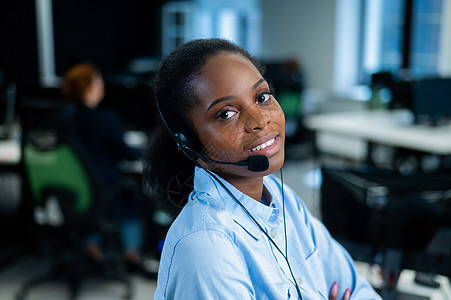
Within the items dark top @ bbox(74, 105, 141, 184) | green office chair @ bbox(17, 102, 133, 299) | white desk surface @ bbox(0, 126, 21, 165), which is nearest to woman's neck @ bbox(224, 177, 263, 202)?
green office chair @ bbox(17, 102, 133, 299)

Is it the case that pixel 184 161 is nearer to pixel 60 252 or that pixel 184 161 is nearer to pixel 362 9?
pixel 60 252

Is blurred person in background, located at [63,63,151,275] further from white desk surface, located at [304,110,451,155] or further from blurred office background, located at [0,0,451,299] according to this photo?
white desk surface, located at [304,110,451,155]

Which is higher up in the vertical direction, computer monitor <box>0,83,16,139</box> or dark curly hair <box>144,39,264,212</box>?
dark curly hair <box>144,39,264,212</box>

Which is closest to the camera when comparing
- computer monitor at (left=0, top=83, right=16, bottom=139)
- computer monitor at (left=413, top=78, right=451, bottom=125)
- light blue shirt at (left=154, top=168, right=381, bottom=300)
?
light blue shirt at (left=154, top=168, right=381, bottom=300)

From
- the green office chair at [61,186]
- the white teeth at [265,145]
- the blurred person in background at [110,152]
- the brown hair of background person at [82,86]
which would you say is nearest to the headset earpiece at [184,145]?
the white teeth at [265,145]

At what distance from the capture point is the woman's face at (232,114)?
0.74 m

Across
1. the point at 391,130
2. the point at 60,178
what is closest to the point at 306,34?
the point at 391,130

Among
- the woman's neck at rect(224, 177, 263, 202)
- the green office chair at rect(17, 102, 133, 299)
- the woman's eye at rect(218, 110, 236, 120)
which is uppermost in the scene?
the woman's eye at rect(218, 110, 236, 120)

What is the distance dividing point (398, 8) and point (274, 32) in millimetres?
1901

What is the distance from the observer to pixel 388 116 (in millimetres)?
4328

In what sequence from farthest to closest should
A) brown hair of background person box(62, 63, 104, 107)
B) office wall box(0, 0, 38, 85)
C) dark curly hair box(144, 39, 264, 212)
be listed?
office wall box(0, 0, 38, 85) < brown hair of background person box(62, 63, 104, 107) < dark curly hair box(144, 39, 264, 212)

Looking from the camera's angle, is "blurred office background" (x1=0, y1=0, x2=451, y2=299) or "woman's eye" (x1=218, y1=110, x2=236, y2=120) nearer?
"woman's eye" (x1=218, y1=110, x2=236, y2=120)

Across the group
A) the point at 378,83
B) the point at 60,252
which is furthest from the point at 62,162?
the point at 378,83

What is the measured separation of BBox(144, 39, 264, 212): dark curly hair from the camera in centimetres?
77
